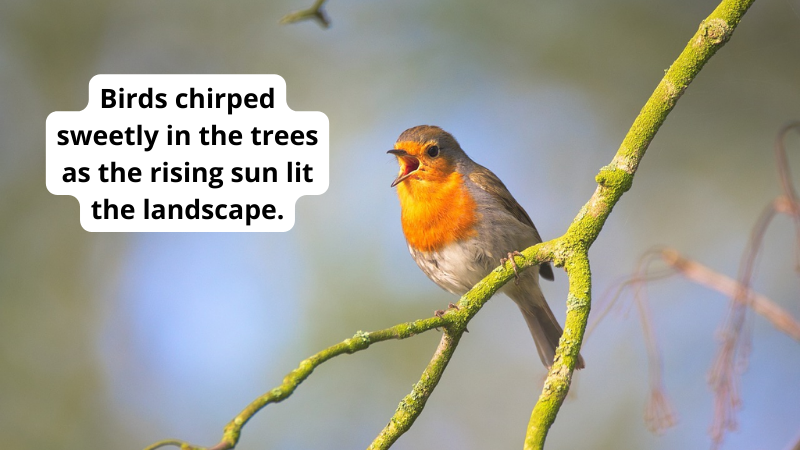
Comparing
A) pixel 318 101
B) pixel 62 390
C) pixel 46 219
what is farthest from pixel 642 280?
pixel 46 219

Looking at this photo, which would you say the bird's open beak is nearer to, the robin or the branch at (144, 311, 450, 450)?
the robin

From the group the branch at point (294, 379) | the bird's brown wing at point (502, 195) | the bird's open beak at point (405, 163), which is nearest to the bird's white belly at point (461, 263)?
the bird's brown wing at point (502, 195)

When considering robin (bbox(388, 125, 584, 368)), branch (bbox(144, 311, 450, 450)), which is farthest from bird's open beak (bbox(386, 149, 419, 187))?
branch (bbox(144, 311, 450, 450))

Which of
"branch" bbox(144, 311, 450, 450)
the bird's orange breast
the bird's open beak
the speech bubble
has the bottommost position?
"branch" bbox(144, 311, 450, 450)

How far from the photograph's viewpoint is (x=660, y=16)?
7.40 metres

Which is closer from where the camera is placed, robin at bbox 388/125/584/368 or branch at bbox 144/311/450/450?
branch at bbox 144/311/450/450

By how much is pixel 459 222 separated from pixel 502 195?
36 centimetres

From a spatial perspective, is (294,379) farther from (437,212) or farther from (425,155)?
(425,155)

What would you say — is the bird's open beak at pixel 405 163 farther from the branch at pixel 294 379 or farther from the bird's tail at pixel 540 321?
the branch at pixel 294 379

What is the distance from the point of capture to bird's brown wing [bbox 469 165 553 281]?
3.88 m

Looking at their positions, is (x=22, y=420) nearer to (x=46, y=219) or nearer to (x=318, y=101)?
(x=46, y=219)

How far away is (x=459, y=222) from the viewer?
368cm

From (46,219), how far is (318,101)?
352 cm

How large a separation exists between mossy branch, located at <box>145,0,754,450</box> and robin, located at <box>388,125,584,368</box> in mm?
1625
